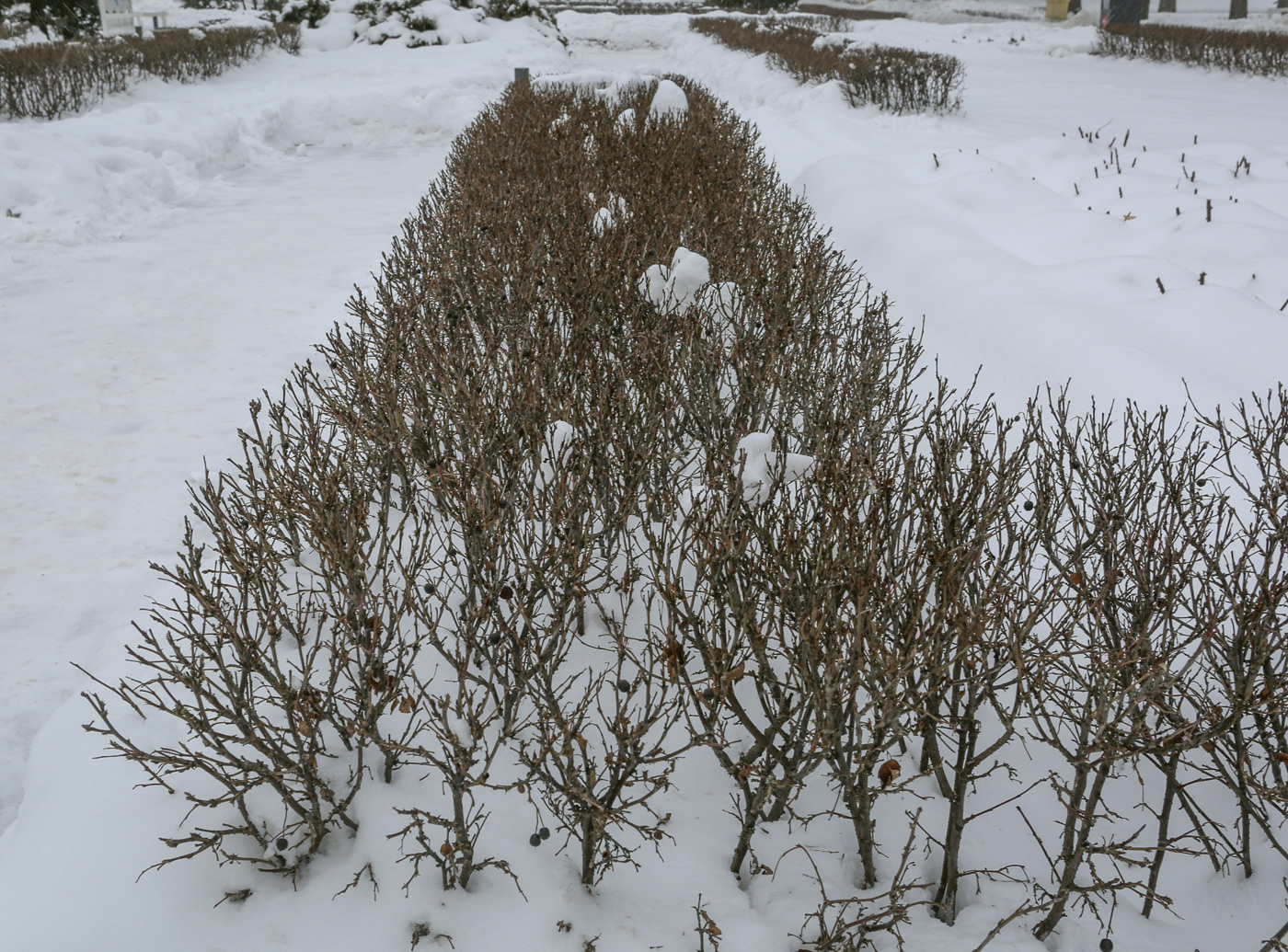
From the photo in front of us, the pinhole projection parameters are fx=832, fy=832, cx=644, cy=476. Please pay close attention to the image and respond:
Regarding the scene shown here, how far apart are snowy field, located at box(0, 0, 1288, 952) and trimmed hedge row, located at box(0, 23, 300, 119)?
560mm

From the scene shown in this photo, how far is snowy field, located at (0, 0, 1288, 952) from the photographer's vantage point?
2.29 meters

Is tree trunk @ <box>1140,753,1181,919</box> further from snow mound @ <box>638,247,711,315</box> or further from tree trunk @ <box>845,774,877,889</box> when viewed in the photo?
snow mound @ <box>638,247,711,315</box>

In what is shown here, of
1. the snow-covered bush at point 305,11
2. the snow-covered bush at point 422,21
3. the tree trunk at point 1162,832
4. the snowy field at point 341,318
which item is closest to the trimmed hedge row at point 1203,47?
A: the snowy field at point 341,318

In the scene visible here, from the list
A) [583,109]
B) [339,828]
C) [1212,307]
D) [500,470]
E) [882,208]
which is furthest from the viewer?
[583,109]

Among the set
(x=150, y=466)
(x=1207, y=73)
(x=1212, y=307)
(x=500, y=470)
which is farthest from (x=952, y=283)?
(x=1207, y=73)

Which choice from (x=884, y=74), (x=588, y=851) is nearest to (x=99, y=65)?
(x=884, y=74)

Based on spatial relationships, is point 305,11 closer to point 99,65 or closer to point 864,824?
point 99,65

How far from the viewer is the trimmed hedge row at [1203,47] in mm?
15258

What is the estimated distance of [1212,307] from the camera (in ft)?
16.8

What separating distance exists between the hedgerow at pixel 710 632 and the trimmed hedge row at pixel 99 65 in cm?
1145

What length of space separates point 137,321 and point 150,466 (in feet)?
7.61

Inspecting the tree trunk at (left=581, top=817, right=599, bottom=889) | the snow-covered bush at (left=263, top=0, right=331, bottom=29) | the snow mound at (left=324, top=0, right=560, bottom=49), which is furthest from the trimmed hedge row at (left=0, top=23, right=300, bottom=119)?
the tree trunk at (left=581, top=817, right=599, bottom=889)

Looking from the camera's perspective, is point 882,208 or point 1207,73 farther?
point 1207,73

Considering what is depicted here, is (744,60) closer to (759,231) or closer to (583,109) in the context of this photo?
(583,109)
